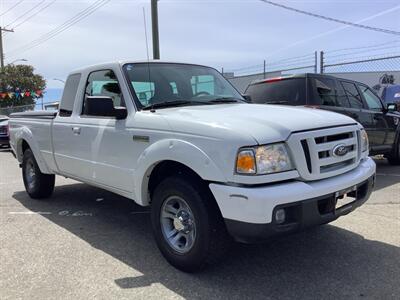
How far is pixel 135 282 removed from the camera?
3.80m

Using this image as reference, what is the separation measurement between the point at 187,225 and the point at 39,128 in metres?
3.44

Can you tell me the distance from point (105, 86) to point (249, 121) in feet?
7.05

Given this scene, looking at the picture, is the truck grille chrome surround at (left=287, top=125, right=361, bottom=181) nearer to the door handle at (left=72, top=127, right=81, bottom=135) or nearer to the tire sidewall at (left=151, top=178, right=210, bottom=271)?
the tire sidewall at (left=151, top=178, right=210, bottom=271)

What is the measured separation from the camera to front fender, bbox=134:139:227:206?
3.51 meters

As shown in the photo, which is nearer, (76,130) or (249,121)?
(249,121)

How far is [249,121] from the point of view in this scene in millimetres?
3648

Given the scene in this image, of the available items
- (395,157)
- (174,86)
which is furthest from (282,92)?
(395,157)

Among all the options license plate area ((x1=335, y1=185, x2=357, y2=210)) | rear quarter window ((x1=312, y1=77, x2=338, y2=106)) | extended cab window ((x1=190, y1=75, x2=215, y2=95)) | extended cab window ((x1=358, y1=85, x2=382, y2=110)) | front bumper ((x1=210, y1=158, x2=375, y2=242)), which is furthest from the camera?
extended cab window ((x1=358, y1=85, x2=382, y2=110))

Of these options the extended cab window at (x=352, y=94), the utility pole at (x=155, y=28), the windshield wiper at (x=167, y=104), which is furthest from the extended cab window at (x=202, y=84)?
the utility pole at (x=155, y=28)

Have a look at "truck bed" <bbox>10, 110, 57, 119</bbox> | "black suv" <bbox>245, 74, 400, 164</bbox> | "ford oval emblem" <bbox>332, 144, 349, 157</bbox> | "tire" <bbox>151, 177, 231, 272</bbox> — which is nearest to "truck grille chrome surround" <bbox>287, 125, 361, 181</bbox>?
"ford oval emblem" <bbox>332, 144, 349, 157</bbox>

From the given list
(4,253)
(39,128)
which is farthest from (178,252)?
(39,128)

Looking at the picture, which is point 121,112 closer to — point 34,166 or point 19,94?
point 34,166

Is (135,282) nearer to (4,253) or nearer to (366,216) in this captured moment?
(4,253)

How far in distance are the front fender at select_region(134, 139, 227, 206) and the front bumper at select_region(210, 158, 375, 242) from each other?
0.13m
